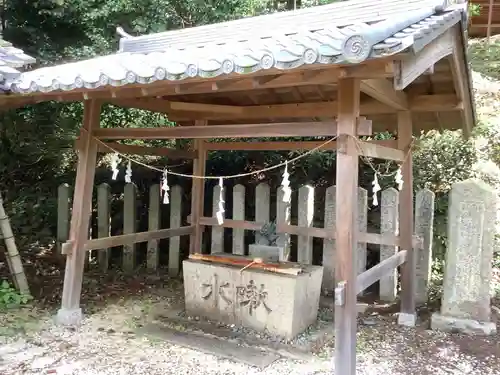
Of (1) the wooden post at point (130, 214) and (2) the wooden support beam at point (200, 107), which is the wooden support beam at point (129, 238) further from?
(2) the wooden support beam at point (200, 107)

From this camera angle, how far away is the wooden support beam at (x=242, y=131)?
3.77m

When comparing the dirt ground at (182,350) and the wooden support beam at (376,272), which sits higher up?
the wooden support beam at (376,272)

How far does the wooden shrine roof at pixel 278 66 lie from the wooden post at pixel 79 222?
46cm

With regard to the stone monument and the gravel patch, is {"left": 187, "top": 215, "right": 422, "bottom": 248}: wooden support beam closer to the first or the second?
the stone monument

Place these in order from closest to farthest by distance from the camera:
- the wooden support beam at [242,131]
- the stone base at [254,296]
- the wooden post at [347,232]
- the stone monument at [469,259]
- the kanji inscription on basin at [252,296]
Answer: the wooden post at [347,232] → the wooden support beam at [242,131] → the stone base at [254,296] → the kanji inscription on basin at [252,296] → the stone monument at [469,259]

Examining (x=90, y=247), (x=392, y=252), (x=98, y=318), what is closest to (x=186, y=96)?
(x=90, y=247)

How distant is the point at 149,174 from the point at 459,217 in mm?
4989

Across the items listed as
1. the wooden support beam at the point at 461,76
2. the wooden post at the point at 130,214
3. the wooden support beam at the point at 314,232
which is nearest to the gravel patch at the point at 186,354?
the wooden support beam at the point at 314,232

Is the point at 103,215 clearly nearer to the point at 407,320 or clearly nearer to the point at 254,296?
the point at 254,296

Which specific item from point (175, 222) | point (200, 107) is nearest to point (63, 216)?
point (175, 222)

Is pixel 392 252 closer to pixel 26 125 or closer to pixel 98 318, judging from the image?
pixel 98 318

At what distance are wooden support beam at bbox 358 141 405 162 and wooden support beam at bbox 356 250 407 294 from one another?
0.99 meters

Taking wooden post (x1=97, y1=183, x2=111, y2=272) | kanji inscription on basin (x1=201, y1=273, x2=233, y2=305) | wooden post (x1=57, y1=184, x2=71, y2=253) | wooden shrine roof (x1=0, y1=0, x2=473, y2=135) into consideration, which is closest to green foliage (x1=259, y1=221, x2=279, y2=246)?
kanji inscription on basin (x1=201, y1=273, x2=233, y2=305)

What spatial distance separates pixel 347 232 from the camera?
11.6 ft
